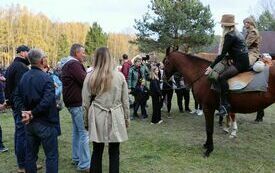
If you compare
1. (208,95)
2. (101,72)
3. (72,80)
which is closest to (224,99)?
(208,95)

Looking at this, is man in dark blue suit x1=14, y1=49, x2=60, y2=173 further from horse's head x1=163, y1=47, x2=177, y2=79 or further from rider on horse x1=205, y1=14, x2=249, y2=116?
horse's head x1=163, y1=47, x2=177, y2=79

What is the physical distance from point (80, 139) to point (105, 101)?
1511 mm

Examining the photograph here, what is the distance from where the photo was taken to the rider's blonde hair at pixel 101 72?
5211mm

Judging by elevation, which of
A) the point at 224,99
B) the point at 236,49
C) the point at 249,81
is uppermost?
the point at 236,49

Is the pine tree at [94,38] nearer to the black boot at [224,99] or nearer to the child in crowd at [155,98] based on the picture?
the child in crowd at [155,98]

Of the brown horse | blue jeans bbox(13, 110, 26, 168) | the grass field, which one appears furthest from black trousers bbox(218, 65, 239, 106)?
blue jeans bbox(13, 110, 26, 168)

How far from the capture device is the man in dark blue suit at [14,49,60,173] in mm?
5188

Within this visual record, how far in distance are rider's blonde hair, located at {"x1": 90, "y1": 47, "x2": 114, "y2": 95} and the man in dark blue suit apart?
1.98 ft

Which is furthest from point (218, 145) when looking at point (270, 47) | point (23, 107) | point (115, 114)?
point (270, 47)

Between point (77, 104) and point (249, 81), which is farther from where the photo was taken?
point (249, 81)

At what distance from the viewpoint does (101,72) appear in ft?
17.2

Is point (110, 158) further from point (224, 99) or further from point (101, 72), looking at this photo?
point (224, 99)

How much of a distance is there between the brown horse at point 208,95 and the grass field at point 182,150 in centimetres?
58

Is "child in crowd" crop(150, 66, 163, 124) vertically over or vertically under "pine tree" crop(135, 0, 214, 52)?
under
